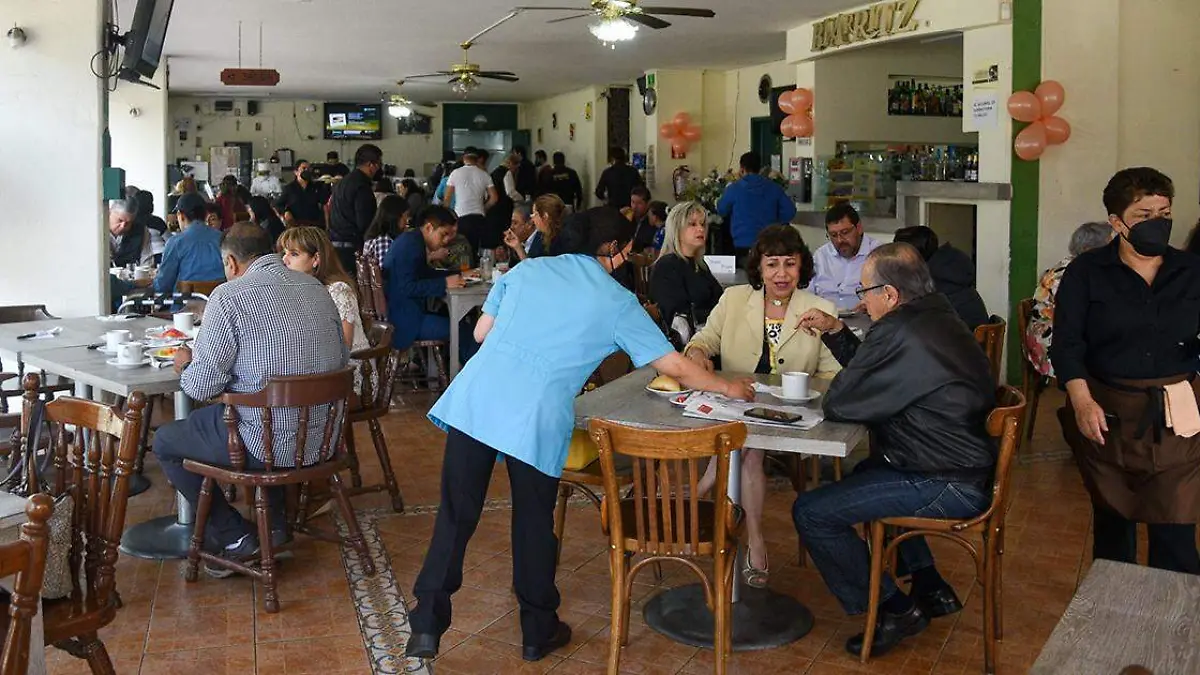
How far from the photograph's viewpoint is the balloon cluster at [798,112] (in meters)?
10.3

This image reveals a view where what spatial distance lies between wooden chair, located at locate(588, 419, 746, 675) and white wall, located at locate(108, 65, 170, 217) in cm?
1165

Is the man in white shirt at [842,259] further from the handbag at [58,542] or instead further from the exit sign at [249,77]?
the exit sign at [249,77]

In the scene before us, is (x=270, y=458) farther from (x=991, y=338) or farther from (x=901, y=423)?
(x=991, y=338)

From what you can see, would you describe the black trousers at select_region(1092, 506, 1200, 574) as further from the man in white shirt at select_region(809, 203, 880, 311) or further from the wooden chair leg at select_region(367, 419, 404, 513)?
the wooden chair leg at select_region(367, 419, 404, 513)

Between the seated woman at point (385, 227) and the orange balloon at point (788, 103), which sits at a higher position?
the orange balloon at point (788, 103)

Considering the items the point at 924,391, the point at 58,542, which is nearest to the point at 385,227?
the point at 924,391

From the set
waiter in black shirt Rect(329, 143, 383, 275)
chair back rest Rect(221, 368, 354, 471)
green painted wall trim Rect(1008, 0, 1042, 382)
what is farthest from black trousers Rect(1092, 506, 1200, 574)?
waiter in black shirt Rect(329, 143, 383, 275)

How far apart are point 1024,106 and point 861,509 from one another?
16.6 feet

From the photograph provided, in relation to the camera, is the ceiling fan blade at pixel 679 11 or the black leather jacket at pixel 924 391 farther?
the ceiling fan blade at pixel 679 11

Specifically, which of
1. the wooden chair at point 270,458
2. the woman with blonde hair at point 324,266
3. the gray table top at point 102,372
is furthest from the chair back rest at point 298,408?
the woman with blonde hair at point 324,266

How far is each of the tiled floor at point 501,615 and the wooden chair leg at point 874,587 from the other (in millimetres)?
71

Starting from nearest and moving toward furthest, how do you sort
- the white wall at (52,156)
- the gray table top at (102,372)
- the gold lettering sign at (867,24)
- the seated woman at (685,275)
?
the gray table top at (102,372), the seated woman at (685,275), the white wall at (52,156), the gold lettering sign at (867,24)

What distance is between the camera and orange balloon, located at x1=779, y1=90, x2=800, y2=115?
10.4 m

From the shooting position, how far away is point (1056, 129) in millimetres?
7566
